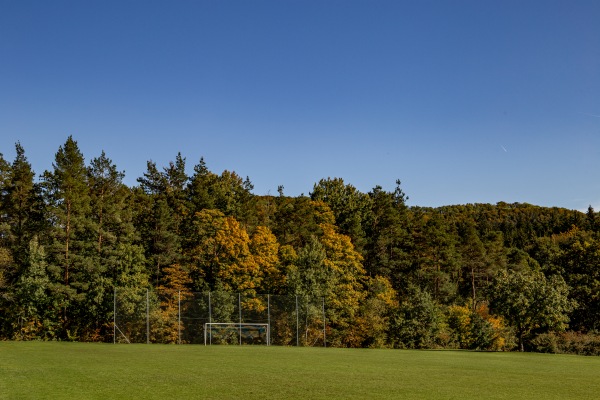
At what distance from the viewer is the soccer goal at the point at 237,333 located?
44.3 metres

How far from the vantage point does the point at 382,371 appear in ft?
69.6

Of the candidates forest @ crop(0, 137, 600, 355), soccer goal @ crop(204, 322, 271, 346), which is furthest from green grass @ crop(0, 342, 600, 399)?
forest @ crop(0, 137, 600, 355)

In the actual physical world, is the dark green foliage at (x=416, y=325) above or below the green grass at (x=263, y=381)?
below

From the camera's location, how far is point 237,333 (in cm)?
4491

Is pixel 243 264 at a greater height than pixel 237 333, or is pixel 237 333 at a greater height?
pixel 243 264

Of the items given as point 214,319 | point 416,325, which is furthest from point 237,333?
point 416,325

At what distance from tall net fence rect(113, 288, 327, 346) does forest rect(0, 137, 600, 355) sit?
54.3 inches

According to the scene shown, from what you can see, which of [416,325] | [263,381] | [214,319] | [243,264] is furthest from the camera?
[243,264]

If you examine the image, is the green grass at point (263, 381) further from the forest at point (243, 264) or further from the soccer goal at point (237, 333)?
the forest at point (243, 264)

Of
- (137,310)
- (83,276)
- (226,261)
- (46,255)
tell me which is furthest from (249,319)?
(46,255)

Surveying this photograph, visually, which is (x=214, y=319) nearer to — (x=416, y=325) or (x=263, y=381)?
(x=416, y=325)

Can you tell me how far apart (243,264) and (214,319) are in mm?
13179

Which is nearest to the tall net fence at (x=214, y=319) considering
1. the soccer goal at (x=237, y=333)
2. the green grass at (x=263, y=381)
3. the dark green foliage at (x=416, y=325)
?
the soccer goal at (x=237, y=333)

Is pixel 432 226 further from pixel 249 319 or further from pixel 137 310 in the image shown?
pixel 137 310
